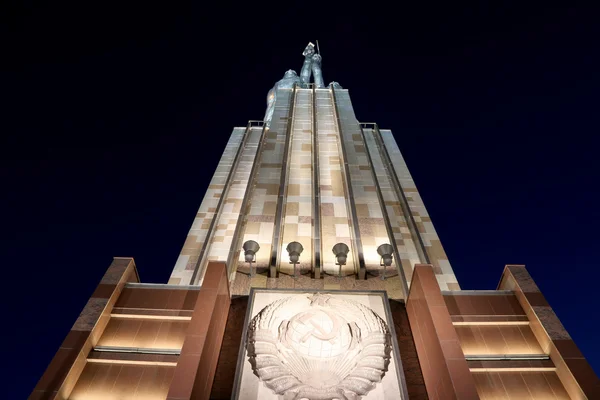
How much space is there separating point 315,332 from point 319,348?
0.47m

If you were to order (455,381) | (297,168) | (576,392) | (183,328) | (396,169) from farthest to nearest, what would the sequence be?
(396,169) → (297,168) → (183,328) → (576,392) → (455,381)

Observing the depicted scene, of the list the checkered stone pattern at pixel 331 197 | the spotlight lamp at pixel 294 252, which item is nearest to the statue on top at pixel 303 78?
the checkered stone pattern at pixel 331 197

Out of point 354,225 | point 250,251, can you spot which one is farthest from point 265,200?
point 250,251

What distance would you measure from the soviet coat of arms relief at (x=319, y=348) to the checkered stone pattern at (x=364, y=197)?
3.60m

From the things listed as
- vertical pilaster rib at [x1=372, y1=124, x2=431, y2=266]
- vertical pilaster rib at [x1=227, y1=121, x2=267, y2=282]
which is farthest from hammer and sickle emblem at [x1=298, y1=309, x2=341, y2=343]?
vertical pilaster rib at [x1=372, y1=124, x2=431, y2=266]

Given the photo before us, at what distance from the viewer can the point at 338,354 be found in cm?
1191

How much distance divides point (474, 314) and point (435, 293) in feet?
6.62

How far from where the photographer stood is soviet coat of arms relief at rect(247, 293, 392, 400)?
11.2 metres

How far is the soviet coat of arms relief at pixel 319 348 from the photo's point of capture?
1125cm

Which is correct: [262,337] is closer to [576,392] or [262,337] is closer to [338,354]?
[338,354]

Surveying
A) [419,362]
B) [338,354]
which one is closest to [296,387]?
[338,354]

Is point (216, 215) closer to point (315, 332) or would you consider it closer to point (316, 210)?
point (316, 210)

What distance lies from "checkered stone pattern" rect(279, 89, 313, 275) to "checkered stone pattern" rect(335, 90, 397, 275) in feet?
6.91

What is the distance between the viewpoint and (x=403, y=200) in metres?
26.3
